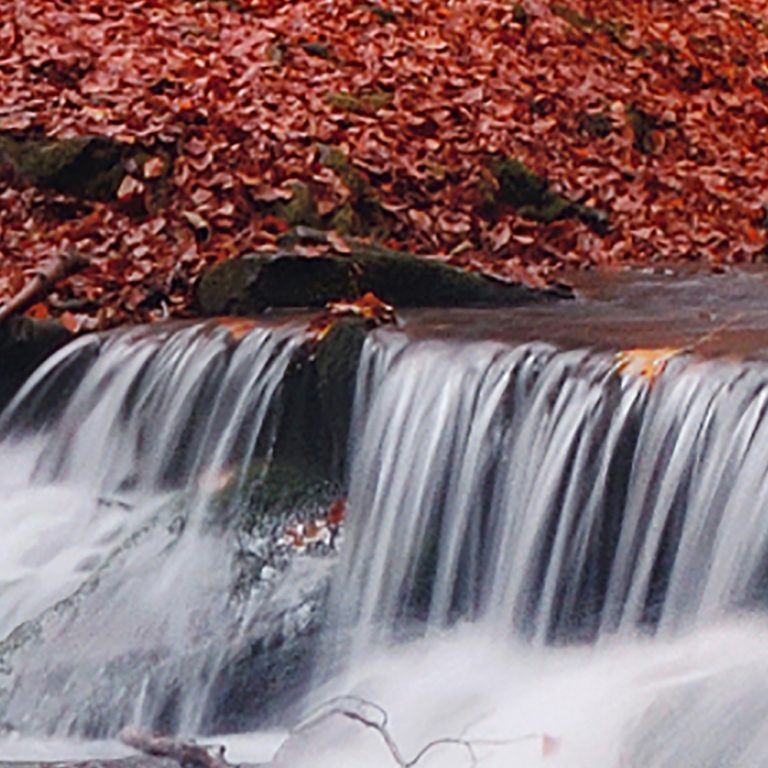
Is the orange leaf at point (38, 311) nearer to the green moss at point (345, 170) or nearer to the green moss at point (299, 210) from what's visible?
the green moss at point (299, 210)

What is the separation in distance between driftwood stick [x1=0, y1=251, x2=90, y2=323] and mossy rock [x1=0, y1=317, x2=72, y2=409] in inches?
3.6

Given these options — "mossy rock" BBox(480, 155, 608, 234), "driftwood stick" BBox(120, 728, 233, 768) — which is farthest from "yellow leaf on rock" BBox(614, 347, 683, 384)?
"mossy rock" BBox(480, 155, 608, 234)

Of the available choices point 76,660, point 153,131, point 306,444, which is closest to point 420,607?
point 306,444

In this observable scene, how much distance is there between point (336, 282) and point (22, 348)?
1.41 metres

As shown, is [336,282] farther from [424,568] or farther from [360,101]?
[360,101]

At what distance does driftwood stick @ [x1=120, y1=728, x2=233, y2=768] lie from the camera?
4.29 m

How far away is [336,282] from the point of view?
6.59m

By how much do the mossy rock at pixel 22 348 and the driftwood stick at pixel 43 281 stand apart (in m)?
0.09

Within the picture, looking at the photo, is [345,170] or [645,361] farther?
[345,170]

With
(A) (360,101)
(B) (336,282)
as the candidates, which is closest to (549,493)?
(B) (336,282)

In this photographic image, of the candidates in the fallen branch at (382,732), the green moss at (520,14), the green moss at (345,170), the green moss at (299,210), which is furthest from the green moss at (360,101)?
the fallen branch at (382,732)

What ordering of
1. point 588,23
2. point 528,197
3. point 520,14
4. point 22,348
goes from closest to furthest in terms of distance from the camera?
1. point 22,348
2. point 528,197
3. point 520,14
4. point 588,23

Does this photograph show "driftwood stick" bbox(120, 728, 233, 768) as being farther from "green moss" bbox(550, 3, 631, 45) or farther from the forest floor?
"green moss" bbox(550, 3, 631, 45)

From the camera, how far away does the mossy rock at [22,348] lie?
21.2ft
